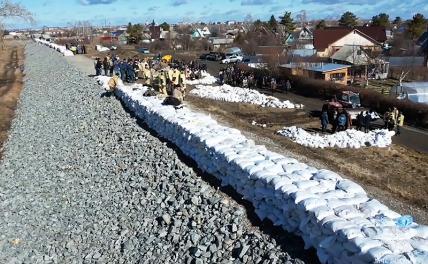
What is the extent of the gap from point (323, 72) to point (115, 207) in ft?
126

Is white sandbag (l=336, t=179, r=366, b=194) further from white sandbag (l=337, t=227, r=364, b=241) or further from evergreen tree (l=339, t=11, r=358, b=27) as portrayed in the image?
evergreen tree (l=339, t=11, r=358, b=27)

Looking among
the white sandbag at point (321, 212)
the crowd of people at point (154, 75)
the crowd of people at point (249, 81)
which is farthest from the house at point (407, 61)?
the white sandbag at point (321, 212)

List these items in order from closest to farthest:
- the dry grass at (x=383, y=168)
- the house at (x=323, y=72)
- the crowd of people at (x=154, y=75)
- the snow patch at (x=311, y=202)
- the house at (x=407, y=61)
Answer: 1. the snow patch at (x=311, y=202)
2. the dry grass at (x=383, y=168)
3. the crowd of people at (x=154, y=75)
4. the house at (x=323, y=72)
5. the house at (x=407, y=61)

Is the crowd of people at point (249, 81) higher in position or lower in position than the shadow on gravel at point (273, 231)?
lower

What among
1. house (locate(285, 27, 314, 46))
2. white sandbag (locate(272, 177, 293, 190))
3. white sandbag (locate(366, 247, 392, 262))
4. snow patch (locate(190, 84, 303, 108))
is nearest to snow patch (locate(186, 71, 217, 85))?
snow patch (locate(190, 84, 303, 108))

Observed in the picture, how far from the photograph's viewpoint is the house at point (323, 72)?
48594 mm

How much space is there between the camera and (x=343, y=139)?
2320 centimetres

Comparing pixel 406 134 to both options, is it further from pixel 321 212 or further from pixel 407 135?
pixel 321 212

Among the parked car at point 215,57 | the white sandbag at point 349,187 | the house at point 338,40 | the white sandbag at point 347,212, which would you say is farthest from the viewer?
the house at point 338,40

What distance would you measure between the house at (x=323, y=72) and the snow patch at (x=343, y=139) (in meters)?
24.0

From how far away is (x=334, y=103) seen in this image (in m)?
27.2

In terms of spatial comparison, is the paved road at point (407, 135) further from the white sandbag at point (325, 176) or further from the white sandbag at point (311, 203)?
the white sandbag at point (311, 203)

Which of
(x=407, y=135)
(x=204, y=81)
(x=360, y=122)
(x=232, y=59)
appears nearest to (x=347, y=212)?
(x=360, y=122)

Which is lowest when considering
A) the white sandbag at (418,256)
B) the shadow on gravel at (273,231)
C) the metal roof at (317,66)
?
the metal roof at (317,66)
